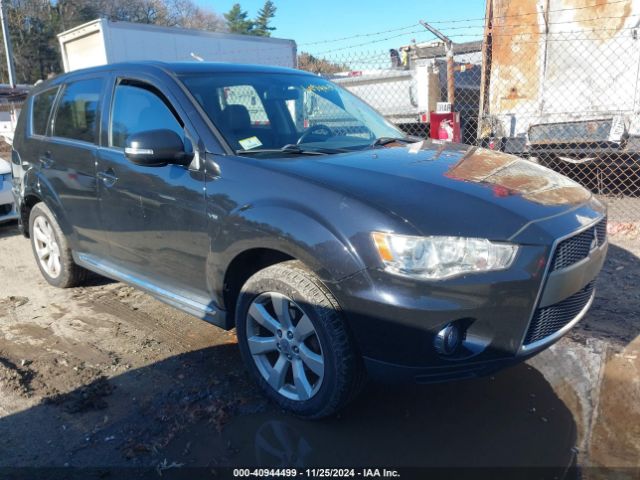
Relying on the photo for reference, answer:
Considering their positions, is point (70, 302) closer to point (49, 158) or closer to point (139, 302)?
point (139, 302)

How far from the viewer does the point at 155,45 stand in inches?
535

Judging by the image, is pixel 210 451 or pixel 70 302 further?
pixel 70 302

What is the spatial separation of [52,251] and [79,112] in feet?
4.60

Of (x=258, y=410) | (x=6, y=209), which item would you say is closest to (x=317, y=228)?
(x=258, y=410)

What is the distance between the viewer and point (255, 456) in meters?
2.74

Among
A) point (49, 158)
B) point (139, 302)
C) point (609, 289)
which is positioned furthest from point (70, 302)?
point (609, 289)

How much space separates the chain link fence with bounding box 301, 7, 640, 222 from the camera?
273 inches

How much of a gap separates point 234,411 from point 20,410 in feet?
4.05

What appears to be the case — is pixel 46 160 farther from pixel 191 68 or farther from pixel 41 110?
pixel 191 68

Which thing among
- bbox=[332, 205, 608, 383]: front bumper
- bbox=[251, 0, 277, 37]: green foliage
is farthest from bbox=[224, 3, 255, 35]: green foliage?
bbox=[332, 205, 608, 383]: front bumper

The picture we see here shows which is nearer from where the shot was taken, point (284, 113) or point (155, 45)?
point (284, 113)

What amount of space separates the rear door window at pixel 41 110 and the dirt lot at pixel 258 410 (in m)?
1.79

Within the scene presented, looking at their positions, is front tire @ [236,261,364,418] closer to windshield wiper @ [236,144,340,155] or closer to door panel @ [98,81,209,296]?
door panel @ [98,81,209,296]

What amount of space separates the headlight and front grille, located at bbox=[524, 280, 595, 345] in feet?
1.11
